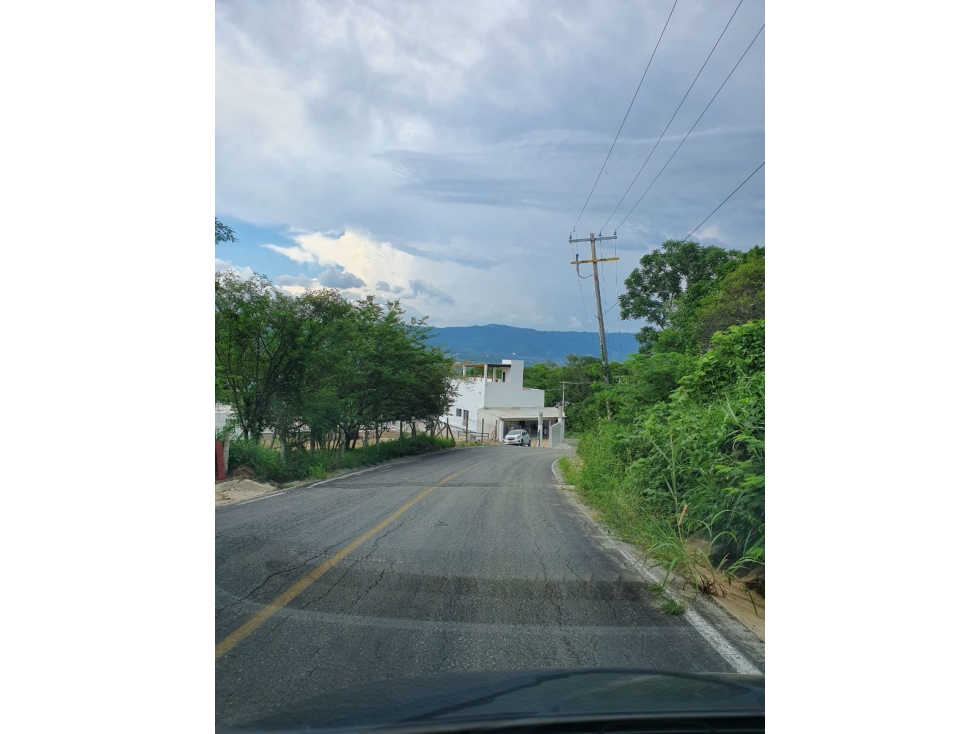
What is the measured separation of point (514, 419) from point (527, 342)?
23 cm

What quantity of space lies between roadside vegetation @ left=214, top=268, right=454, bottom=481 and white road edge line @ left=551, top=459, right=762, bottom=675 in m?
0.54

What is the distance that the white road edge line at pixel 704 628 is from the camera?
110 cm

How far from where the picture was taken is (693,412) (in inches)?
48.4

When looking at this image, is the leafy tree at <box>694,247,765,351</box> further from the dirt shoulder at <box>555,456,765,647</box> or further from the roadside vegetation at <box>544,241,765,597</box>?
the dirt shoulder at <box>555,456,765,647</box>

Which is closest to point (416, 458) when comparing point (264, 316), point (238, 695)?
point (264, 316)

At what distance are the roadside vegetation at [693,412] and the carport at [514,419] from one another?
2.8 inches

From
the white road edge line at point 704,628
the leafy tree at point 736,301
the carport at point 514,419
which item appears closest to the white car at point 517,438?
the carport at point 514,419

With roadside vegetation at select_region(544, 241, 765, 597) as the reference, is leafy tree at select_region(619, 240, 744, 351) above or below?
above

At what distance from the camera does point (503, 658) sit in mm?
1139

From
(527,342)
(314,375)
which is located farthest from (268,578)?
(527,342)

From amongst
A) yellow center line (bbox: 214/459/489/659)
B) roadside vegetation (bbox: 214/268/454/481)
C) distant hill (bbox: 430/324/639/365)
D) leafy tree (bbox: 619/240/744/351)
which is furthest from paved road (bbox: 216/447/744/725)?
leafy tree (bbox: 619/240/744/351)

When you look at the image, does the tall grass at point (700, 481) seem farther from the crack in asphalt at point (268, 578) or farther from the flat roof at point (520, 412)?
the crack in asphalt at point (268, 578)

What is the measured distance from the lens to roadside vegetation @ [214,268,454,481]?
1.28 m
